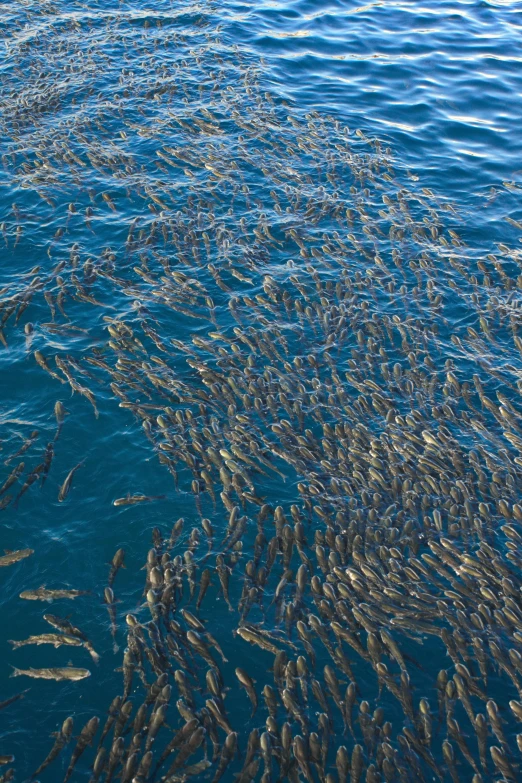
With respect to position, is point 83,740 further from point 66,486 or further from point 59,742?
point 66,486

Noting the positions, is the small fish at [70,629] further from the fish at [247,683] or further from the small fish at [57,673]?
the fish at [247,683]

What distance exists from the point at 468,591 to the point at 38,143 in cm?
1816

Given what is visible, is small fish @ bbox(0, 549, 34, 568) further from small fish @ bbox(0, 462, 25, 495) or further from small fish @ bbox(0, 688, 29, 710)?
small fish @ bbox(0, 688, 29, 710)

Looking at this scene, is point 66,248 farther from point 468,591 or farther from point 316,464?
point 468,591

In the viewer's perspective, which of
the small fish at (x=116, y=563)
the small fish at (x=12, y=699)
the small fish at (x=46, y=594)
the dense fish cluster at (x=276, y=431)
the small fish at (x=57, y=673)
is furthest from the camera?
the small fish at (x=116, y=563)

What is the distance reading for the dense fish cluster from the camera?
8367 mm

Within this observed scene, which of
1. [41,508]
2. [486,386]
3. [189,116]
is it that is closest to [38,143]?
[189,116]

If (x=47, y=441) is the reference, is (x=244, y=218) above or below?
above

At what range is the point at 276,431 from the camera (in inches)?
477

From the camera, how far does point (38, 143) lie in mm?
20219

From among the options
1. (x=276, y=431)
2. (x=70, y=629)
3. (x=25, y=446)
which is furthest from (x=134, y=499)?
(x=276, y=431)

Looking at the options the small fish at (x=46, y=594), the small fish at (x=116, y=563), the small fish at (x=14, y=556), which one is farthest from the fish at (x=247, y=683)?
the small fish at (x=14, y=556)

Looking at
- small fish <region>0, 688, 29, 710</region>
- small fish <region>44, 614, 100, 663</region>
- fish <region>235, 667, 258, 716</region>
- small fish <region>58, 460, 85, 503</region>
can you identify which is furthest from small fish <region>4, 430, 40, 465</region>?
fish <region>235, 667, 258, 716</region>

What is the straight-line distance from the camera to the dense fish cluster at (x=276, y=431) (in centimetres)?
837
